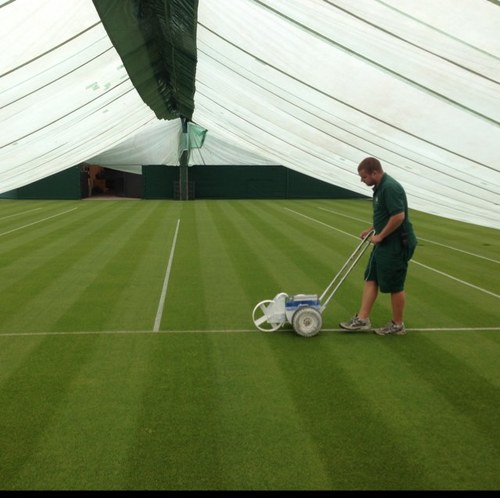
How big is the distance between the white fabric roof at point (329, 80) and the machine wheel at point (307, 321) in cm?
224

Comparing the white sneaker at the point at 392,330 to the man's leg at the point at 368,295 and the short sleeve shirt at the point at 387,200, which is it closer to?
the man's leg at the point at 368,295

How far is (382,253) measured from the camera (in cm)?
637

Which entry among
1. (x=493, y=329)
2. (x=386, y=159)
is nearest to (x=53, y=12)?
(x=386, y=159)

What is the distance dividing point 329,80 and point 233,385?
3788 mm

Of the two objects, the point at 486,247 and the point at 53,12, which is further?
the point at 486,247

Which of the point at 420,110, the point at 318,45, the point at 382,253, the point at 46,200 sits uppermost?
the point at 318,45

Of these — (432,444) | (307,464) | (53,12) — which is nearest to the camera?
(307,464)

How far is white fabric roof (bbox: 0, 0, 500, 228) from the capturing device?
16.2 ft

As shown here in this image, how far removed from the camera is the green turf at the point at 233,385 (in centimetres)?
381

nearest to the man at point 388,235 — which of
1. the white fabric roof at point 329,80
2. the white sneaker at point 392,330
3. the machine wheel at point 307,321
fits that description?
the white sneaker at point 392,330

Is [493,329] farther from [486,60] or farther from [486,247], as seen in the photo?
[486,247]

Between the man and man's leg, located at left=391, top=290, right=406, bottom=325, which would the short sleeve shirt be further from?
man's leg, located at left=391, top=290, right=406, bottom=325

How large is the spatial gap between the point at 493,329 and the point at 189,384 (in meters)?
3.96
